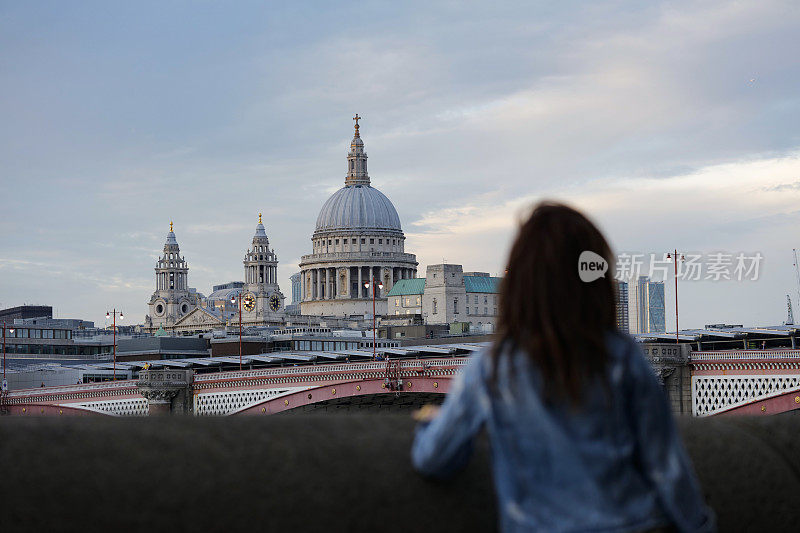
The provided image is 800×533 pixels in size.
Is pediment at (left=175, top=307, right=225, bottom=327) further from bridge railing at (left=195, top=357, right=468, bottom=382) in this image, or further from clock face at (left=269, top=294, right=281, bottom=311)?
bridge railing at (left=195, top=357, right=468, bottom=382)

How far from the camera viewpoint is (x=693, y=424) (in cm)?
503

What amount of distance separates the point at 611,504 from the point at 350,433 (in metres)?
1.00

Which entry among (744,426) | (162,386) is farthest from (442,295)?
(744,426)

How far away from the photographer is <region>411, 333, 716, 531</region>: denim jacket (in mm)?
4332

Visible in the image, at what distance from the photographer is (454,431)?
14.4 feet

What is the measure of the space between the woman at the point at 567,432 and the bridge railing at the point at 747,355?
44237 millimetres

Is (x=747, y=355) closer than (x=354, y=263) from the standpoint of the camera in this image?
Yes

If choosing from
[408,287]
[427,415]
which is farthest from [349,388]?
[408,287]

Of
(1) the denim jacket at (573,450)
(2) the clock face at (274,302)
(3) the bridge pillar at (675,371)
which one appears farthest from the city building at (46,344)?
(1) the denim jacket at (573,450)

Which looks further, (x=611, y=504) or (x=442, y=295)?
(x=442, y=295)

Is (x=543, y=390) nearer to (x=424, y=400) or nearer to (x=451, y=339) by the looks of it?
(x=424, y=400)

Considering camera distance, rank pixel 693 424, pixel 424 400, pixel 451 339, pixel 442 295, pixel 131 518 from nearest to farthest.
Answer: pixel 131 518
pixel 693 424
pixel 424 400
pixel 451 339
pixel 442 295

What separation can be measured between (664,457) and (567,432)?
1.28ft

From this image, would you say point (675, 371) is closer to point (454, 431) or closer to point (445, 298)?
point (454, 431)
